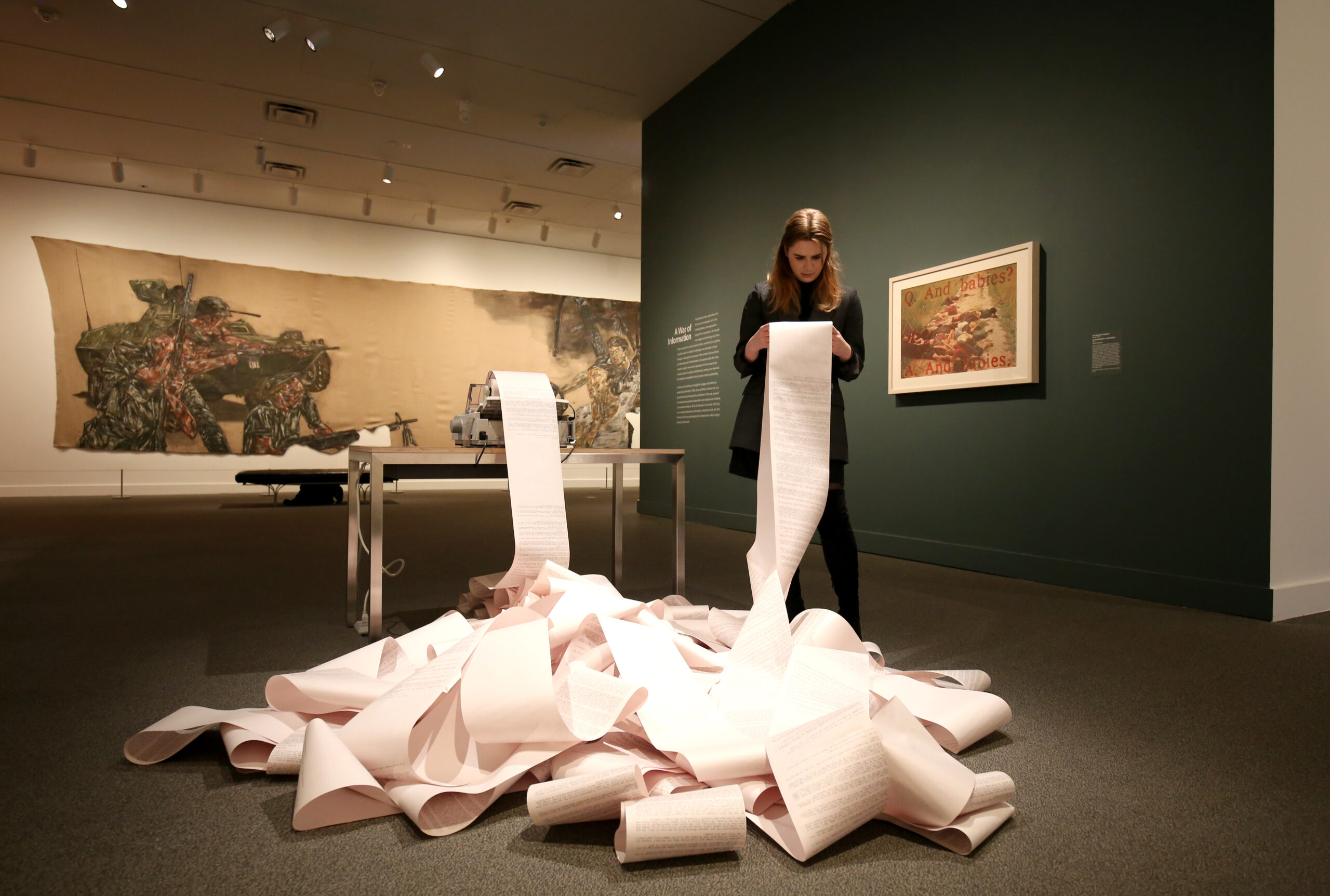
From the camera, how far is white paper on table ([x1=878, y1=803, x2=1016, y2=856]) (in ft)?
3.55

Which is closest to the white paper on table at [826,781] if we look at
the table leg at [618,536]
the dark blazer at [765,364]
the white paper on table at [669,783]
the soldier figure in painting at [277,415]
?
the white paper on table at [669,783]

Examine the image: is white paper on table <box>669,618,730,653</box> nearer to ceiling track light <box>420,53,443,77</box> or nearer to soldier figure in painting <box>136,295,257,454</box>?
ceiling track light <box>420,53,443,77</box>

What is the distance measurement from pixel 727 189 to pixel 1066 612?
4.01 meters

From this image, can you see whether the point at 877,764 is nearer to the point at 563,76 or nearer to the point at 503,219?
the point at 563,76

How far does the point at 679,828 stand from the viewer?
106cm

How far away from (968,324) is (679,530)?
6.62 feet

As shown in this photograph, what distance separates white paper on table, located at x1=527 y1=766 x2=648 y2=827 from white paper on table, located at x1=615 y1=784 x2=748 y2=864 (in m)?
0.05

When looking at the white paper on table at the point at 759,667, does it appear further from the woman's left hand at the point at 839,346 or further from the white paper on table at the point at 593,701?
the woman's left hand at the point at 839,346

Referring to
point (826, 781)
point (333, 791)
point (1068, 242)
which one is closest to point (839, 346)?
point (826, 781)

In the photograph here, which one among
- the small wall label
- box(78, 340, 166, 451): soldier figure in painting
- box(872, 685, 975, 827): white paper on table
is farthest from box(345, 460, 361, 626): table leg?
box(78, 340, 166, 451): soldier figure in painting

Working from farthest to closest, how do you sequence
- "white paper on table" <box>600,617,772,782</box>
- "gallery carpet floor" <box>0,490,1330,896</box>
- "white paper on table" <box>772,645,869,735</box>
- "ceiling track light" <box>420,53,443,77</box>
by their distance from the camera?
"ceiling track light" <box>420,53,443,77</box>, "white paper on table" <box>772,645,869,735</box>, "white paper on table" <box>600,617,772,782</box>, "gallery carpet floor" <box>0,490,1330,896</box>

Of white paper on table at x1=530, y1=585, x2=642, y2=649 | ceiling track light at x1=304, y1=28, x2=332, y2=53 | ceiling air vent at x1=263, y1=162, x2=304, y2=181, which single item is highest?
ceiling air vent at x1=263, y1=162, x2=304, y2=181

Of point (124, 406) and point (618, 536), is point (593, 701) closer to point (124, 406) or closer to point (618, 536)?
point (618, 536)

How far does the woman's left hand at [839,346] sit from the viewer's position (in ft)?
6.64
